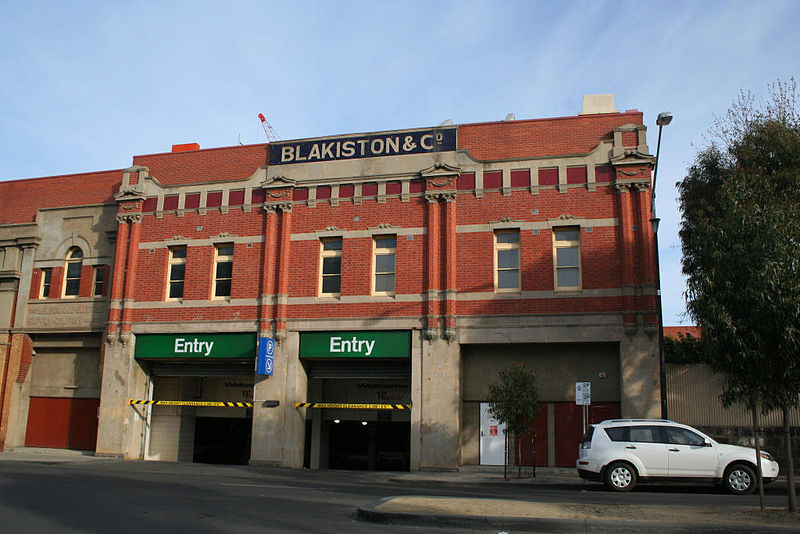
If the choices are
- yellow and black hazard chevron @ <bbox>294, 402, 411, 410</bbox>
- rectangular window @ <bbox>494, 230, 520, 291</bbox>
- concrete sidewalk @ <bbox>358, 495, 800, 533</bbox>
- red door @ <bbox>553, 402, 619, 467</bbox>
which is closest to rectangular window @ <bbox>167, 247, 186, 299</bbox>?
yellow and black hazard chevron @ <bbox>294, 402, 411, 410</bbox>

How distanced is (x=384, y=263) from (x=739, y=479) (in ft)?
41.5

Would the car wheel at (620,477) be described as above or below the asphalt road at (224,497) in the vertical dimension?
above

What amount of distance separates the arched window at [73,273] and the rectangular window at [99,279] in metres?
0.82

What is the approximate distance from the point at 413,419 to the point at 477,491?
5875mm

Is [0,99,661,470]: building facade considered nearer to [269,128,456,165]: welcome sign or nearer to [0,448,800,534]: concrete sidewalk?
[269,128,456,165]: welcome sign

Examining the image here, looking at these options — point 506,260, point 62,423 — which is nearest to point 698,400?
point 506,260

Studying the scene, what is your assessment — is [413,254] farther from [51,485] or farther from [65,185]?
[65,185]

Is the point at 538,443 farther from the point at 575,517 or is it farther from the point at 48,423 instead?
the point at 48,423

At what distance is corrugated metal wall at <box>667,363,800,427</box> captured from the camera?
2149 centimetres

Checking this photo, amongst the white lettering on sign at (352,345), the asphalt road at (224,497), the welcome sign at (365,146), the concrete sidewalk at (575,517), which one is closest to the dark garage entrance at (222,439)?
the asphalt road at (224,497)

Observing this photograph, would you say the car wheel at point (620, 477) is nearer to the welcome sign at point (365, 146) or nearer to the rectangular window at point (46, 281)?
the welcome sign at point (365, 146)

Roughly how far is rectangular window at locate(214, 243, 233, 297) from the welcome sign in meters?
3.72

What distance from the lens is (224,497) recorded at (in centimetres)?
1312

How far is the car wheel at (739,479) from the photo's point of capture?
15781mm
